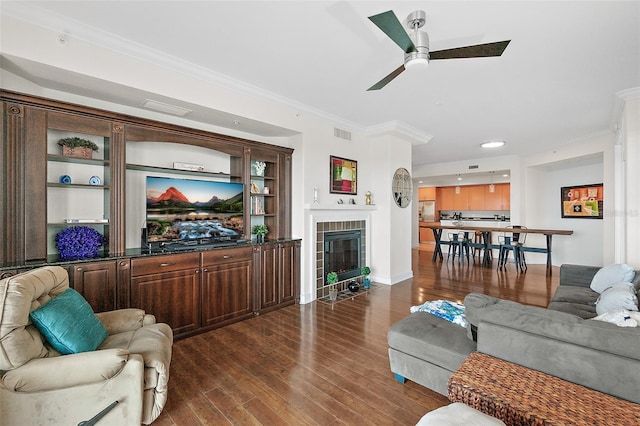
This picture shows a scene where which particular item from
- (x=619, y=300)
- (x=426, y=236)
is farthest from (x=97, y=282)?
Result: (x=426, y=236)

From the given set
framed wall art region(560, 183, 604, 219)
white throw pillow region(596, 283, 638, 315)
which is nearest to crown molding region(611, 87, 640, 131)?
white throw pillow region(596, 283, 638, 315)

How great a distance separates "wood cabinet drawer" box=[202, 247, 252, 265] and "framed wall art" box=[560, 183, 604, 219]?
7.73m

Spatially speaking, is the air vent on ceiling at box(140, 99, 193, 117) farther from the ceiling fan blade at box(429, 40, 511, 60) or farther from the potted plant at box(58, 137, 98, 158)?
the ceiling fan blade at box(429, 40, 511, 60)

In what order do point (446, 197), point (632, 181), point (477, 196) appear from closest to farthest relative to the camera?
point (632, 181) → point (477, 196) → point (446, 197)

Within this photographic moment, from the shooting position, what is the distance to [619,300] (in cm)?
226

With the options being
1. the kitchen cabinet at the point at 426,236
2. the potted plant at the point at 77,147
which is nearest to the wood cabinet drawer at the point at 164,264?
the potted plant at the point at 77,147

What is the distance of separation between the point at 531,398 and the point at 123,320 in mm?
2766

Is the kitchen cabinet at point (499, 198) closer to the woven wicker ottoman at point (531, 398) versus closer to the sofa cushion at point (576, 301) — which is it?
the sofa cushion at point (576, 301)

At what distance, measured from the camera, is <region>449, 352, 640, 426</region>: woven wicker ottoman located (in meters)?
1.30

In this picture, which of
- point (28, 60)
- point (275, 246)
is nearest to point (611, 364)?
point (275, 246)

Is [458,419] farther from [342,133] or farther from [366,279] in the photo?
[342,133]

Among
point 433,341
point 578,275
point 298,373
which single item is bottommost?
point 298,373

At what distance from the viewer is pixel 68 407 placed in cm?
166

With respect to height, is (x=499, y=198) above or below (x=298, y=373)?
above
